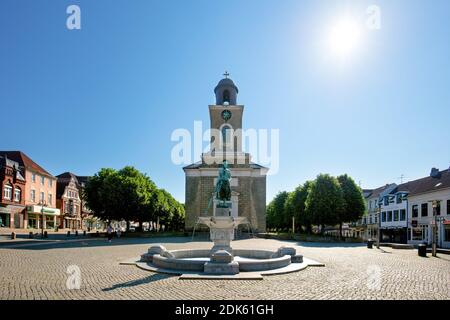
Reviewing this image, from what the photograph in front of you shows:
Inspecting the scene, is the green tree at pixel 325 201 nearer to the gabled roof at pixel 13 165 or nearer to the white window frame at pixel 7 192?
the white window frame at pixel 7 192

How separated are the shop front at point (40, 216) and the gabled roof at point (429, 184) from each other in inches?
2072

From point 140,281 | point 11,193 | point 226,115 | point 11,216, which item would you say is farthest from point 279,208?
point 140,281

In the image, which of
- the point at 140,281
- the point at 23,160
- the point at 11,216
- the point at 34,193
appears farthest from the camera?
the point at 34,193

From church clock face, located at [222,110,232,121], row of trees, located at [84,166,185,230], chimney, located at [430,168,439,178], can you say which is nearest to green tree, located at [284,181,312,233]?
church clock face, located at [222,110,232,121]

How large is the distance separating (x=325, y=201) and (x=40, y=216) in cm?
4706

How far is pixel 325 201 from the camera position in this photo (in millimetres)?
43094

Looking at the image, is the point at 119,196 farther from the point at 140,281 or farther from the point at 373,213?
the point at 373,213

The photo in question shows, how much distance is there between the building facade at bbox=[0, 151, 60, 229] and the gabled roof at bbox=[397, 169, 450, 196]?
174ft

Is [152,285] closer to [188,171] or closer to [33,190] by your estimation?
[188,171]

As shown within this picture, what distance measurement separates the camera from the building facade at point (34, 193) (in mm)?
52688

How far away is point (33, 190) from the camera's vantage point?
182 ft

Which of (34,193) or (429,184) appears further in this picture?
(34,193)

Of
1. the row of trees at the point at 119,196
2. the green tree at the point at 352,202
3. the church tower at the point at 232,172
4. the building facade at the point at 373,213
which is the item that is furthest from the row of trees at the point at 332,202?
the row of trees at the point at 119,196
